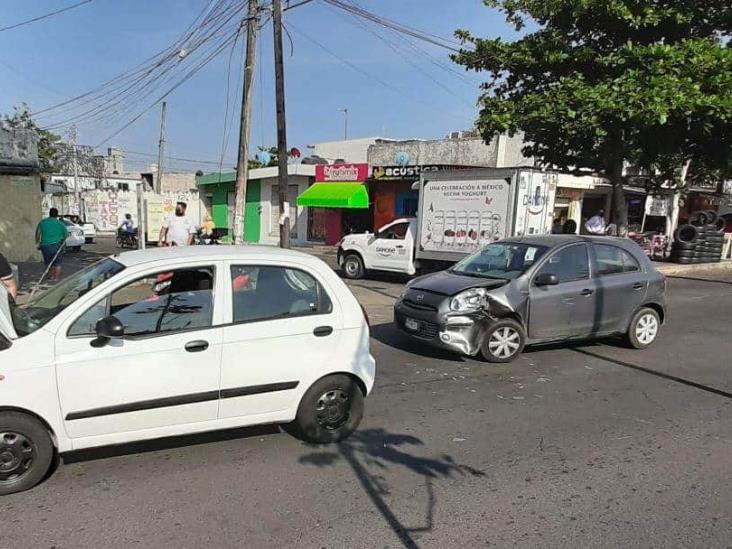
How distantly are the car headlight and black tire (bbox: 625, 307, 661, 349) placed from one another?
2.34m

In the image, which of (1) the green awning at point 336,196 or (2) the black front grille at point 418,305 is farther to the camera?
(1) the green awning at point 336,196

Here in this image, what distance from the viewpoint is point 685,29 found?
13.1m

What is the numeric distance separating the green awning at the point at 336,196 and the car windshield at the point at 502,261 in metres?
14.8

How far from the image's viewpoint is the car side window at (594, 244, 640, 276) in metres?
7.32

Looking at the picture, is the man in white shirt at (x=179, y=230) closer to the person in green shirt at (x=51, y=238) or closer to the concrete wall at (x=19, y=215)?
the person in green shirt at (x=51, y=238)

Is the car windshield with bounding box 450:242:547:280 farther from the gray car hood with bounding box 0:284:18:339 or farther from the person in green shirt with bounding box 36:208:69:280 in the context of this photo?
the person in green shirt with bounding box 36:208:69:280

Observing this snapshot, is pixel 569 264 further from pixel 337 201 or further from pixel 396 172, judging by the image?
pixel 337 201

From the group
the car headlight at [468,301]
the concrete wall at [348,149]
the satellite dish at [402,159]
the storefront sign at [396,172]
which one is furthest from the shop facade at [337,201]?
the car headlight at [468,301]

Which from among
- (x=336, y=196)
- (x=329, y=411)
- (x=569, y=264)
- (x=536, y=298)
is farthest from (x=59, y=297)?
(x=336, y=196)

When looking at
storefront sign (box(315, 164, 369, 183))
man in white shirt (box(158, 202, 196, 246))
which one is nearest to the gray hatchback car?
man in white shirt (box(158, 202, 196, 246))

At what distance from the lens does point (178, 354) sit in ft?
12.1

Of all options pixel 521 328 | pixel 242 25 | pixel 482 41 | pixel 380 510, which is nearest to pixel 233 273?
pixel 380 510

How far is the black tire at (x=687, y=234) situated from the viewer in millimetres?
18672

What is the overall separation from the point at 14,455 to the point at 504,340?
506cm
